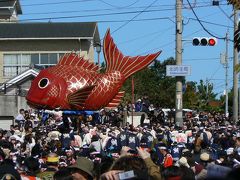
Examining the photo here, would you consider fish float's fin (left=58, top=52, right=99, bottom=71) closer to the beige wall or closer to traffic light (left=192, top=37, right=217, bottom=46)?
traffic light (left=192, top=37, right=217, bottom=46)

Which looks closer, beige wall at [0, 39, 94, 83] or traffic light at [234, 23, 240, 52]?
traffic light at [234, 23, 240, 52]

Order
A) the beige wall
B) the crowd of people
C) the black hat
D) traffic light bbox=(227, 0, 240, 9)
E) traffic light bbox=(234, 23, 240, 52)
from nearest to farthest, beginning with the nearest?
the black hat < traffic light bbox=(227, 0, 240, 9) < traffic light bbox=(234, 23, 240, 52) < the crowd of people < the beige wall

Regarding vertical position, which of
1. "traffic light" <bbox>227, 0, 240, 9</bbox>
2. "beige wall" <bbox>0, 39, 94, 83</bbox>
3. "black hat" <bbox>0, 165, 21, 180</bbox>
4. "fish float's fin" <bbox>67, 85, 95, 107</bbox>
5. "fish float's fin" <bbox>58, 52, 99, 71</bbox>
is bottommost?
"black hat" <bbox>0, 165, 21, 180</bbox>

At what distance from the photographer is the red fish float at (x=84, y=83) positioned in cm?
2842

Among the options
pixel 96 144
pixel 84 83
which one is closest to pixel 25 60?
pixel 84 83

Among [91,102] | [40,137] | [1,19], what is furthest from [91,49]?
[40,137]

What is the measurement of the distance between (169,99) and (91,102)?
33.3 metres

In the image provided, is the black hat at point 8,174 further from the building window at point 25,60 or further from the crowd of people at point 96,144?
the building window at point 25,60

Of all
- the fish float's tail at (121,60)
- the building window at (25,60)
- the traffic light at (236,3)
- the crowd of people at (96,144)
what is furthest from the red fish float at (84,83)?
the traffic light at (236,3)

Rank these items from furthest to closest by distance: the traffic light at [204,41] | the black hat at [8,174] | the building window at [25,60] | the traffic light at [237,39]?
the building window at [25,60], the traffic light at [204,41], the traffic light at [237,39], the black hat at [8,174]

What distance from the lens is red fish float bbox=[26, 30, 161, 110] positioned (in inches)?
1119

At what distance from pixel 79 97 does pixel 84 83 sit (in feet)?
3.89

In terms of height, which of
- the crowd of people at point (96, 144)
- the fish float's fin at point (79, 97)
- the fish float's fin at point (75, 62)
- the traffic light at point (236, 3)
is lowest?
the crowd of people at point (96, 144)

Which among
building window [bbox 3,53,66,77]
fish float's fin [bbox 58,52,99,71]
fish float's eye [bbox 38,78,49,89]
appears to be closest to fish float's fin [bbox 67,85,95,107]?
fish float's eye [bbox 38,78,49,89]
